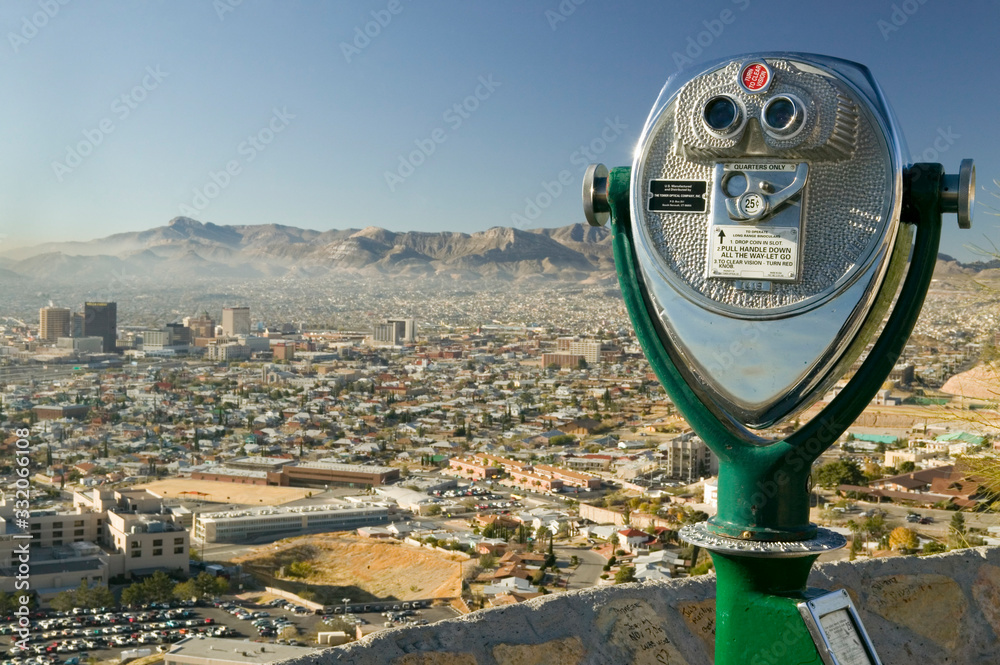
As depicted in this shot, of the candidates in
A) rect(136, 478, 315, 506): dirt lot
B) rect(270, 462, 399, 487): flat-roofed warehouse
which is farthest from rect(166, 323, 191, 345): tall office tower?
rect(136, 478, 315, 506): dirt lot

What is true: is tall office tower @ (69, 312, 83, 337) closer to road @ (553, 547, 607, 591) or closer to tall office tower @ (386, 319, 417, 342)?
tall office tower @ (386, 319, 417, 342)

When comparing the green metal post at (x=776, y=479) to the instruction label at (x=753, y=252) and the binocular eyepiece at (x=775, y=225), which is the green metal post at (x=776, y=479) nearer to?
the binocular eyepiece at (x=775, y=225)

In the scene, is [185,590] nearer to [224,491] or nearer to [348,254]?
[224,491]

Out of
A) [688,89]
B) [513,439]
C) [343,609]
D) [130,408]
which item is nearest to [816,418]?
[688,89]

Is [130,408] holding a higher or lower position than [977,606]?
lower

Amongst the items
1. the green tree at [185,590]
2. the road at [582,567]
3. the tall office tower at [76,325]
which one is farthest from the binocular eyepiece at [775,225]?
the tall office tower at [76,325]

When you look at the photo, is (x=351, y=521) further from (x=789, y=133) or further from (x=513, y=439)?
(x=789, y=133)

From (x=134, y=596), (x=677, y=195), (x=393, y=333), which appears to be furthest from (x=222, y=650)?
(x=393, y=333)
